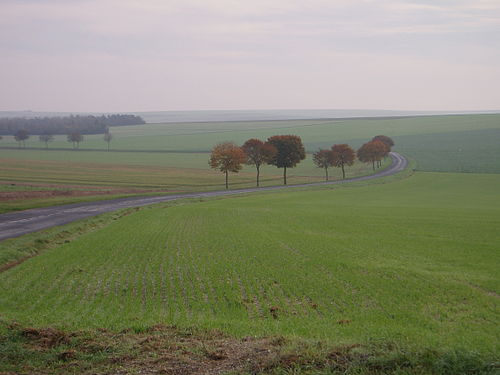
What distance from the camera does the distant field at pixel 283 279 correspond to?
50.7ft

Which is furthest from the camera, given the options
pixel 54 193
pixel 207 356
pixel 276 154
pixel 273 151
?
pixel 276 154

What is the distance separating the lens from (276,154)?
94.9 meters

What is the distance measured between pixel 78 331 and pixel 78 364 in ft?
7.71

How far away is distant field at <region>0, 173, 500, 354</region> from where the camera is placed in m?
15.5

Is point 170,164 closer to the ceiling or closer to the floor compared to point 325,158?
closer to the floor

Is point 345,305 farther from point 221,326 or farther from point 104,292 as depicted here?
point 104,292

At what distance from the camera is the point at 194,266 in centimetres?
2514

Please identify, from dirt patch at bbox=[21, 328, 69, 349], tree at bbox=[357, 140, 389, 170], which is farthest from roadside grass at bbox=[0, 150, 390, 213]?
dirt patch at bbox=[21, 328, 69, 349]

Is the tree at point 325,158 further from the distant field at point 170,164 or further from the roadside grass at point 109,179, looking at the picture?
the distant field at point 170,164

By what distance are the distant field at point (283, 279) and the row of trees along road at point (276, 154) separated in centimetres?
4311

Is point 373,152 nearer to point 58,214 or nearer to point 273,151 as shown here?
point 273,151

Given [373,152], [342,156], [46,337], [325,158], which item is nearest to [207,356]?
[46,337]

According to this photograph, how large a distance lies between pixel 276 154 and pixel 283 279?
242ft

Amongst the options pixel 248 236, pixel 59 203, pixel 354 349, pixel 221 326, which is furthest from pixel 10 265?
pixel 59 203
